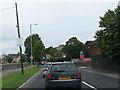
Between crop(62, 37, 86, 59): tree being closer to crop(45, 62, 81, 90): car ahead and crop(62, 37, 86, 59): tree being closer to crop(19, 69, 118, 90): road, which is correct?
crop(19, 69, 118, 90): road

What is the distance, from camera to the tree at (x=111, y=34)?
135 ft

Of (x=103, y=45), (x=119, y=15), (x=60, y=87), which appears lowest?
(x=60, y=87)

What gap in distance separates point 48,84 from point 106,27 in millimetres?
26744

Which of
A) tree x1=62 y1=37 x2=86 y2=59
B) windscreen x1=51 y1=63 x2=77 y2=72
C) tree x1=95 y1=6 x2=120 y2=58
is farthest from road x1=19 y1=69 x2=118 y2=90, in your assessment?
tree x1=62 y1=37 x2=86 y2=59

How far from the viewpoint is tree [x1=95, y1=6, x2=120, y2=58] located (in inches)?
1619

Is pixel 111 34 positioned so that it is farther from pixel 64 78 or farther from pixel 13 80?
pixel 64 78

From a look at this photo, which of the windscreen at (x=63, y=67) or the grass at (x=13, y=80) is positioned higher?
the windscreen at (x=63, y=67)

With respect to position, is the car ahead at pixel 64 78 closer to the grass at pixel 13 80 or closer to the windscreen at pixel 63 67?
the windscreen at pixel 63 67

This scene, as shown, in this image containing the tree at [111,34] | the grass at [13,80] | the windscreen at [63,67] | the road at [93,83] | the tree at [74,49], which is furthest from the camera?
the tree at [74,49]

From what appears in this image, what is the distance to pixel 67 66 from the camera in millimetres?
19797

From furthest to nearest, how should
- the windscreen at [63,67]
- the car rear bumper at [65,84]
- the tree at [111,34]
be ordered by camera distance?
the tree at [111,34] < the windscreen at [63,67] < the car rear bumper at [65,84]

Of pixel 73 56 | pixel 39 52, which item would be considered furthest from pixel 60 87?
pixel 73 56

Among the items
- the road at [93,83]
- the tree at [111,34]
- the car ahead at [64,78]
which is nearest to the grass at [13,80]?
the road at [93,83]

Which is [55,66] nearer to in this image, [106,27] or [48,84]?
[48,84]
